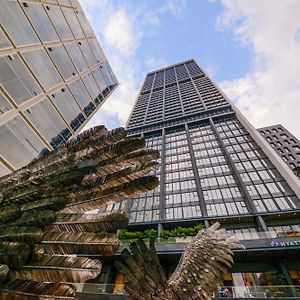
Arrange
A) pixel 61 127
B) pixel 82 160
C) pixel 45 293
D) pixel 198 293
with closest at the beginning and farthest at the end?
1. pixel 45 293
2. pixel 82 160
3. pixel 198 293
4. pixel 61 127

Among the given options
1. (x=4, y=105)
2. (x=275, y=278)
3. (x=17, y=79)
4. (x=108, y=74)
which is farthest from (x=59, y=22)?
(x=275, y=278)

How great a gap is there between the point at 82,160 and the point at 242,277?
1996 cm

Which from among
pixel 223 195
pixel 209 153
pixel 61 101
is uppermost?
pixel 209 153

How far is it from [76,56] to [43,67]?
4.91 m

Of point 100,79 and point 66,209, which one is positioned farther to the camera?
point 100,79

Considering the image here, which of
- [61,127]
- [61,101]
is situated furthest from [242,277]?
[61,101]

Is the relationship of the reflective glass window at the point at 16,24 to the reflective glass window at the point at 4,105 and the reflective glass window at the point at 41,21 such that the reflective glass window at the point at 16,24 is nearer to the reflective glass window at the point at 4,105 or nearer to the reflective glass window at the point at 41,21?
the reflective glass window at the point at 41,21

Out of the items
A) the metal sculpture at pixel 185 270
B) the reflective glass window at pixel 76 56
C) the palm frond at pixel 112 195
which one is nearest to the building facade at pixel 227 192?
the reflective glass window at pixel 76 56

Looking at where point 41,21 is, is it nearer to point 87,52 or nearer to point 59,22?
point 59,22

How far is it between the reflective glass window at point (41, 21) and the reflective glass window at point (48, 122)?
3764 millimetres

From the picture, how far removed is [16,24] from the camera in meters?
10.0

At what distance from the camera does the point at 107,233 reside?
154 cm

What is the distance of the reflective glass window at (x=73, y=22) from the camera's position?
1549cm

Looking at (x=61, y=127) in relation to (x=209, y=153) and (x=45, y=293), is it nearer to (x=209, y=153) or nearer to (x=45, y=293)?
(x=45, y=293)
